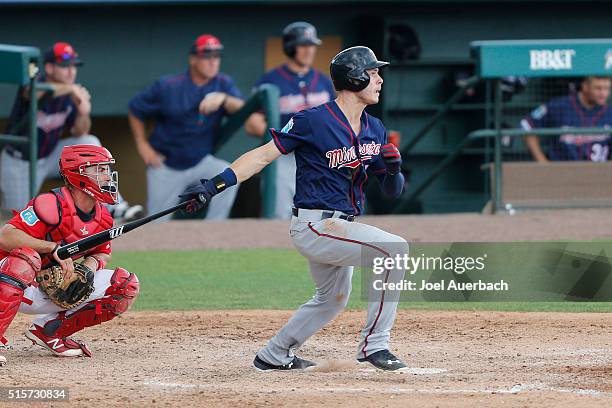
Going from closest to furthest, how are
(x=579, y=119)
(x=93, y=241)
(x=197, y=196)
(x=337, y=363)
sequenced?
(x=197, y=196) → (x=93, y=241) → (x=337, y=363) → (x=579, y=119)

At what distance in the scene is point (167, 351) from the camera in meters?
6.50

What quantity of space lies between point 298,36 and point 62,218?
6170mm

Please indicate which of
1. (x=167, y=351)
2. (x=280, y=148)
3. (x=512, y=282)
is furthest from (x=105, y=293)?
(x=512, y=282)

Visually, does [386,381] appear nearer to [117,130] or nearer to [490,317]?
A: [490,317]

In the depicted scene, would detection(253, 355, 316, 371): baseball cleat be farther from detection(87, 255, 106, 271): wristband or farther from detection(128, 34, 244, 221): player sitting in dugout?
detection(128, 34, 244, 221): player sitting in dugout

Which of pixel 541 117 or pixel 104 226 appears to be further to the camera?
pixel 541 117

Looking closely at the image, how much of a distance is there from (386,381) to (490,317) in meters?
2.29

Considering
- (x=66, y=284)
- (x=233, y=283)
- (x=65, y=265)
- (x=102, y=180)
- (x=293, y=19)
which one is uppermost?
(x=293, y=19)

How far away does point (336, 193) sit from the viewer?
5.76 metres

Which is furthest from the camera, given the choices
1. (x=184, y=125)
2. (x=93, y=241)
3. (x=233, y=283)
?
(x=184, y=125)

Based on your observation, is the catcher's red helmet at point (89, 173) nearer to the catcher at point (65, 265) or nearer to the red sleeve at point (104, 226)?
the catcher at point (65, 265)

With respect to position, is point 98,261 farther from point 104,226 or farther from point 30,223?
point 30,223

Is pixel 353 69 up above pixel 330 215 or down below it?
above

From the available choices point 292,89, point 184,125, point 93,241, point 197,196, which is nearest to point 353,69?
point 197,196
